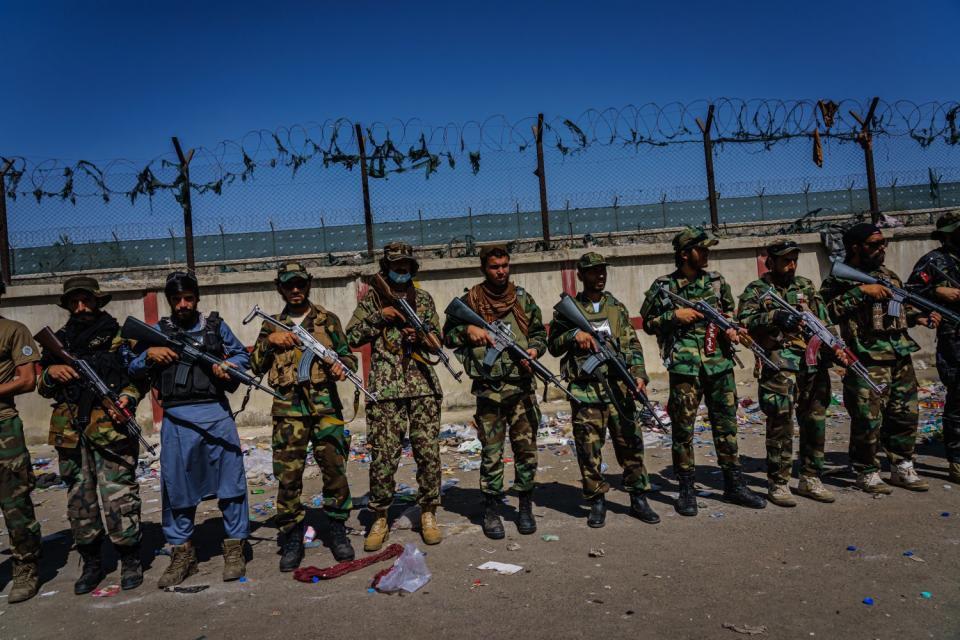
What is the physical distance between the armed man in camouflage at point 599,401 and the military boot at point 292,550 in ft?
6.68

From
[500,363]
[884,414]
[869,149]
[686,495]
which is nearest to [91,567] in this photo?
[500,363]

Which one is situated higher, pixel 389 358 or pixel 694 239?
pixel 694 239

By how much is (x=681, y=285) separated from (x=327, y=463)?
117 inches

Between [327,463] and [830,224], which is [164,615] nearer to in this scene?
[327,463]

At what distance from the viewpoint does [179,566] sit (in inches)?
161

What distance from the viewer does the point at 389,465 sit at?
4.48 meters

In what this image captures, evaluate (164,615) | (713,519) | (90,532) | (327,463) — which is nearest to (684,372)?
(713,519)

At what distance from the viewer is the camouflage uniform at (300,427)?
4289mm

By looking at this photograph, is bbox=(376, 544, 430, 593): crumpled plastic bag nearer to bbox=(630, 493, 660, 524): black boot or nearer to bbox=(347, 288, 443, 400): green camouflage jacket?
bbox=(347, 288, 443, 400): green camouflage jacket

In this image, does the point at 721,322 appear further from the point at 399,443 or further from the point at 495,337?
the point at 399,443

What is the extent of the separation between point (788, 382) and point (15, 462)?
5.43 meters

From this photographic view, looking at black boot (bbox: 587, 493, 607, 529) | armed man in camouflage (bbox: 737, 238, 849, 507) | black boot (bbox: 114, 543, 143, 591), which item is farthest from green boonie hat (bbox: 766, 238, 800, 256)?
black boot (bbox: 114, 543, 143, 591)

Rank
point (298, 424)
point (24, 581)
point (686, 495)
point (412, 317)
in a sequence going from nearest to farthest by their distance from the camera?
1. point (24, 581)
2. point (298, 424)
3. point (412, 317)
4. point (686, 495)

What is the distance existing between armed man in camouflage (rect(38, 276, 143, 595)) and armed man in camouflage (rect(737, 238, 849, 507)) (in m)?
4.57
